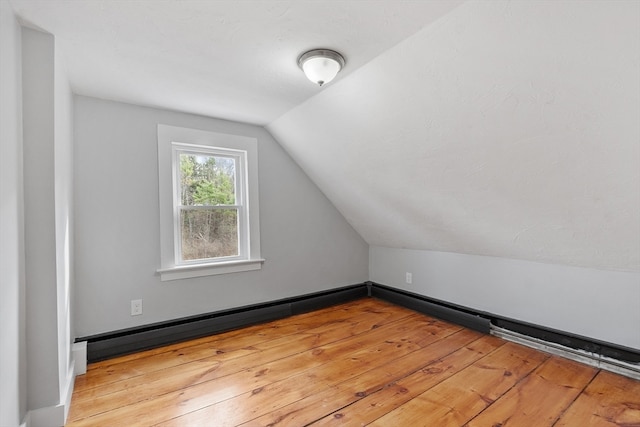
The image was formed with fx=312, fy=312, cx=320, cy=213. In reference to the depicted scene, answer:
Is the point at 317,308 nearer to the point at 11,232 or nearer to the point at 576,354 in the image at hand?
the point at 576,354

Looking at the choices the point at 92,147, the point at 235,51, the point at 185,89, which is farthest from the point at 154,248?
the point at 235,51

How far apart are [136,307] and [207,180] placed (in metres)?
1.27

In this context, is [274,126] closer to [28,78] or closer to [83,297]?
[28,78]

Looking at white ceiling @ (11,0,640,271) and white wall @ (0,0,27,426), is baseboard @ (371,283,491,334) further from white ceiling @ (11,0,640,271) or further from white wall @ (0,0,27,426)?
white wall @ (0,0,27,426)

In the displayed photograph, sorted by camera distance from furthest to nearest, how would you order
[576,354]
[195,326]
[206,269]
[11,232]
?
[206,269] → [195,326] → [576,354] → [11,232]

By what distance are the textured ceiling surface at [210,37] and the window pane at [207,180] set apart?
73 cm

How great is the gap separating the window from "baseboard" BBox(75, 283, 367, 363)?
16.4 inches

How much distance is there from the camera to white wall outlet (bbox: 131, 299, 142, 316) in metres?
2.61

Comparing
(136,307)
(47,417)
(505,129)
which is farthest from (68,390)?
(505,129)

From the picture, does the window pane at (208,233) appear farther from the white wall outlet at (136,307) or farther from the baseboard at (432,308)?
the baseboard at (432,308)

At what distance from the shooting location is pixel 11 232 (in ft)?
4.61

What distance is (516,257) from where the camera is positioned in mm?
2748

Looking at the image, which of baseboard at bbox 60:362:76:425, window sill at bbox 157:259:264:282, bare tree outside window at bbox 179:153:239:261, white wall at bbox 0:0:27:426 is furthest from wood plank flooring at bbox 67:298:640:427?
bare tree outside window at bbox 179:153:239:261

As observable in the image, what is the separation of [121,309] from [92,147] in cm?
133
